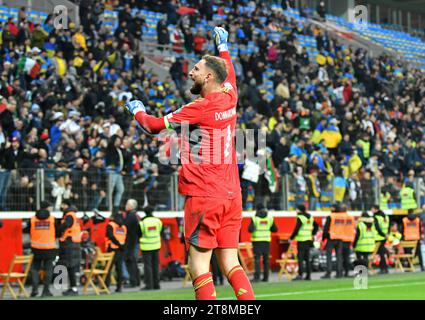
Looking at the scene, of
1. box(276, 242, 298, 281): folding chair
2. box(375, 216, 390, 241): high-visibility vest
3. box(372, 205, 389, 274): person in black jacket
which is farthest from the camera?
box(375, 216, 390, 241): high-visibility vest

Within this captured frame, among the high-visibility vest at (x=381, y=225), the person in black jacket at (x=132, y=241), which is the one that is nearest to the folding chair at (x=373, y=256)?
the high-visibility vest at (x=381, y=225)

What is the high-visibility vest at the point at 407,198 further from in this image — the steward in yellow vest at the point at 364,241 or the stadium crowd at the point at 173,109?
the steward in yellow vest at the point at 364,241

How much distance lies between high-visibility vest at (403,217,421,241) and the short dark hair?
69.1ft

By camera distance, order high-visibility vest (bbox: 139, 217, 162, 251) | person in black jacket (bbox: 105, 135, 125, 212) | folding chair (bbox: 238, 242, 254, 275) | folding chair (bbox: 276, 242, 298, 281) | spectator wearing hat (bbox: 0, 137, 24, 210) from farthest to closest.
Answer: folding chair (bbox: 238, 242, 254, 275), folding chair (bbox: 276, 242, 298, 281), person in black jacket (bbox: 105, 135, 125, 212), high-visibility vest (bbox: 139, 217, 162, 251), spectator wearing hat (bbox: 0, 137, 24, 210)

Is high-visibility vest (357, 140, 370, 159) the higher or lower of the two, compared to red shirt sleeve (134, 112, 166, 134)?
higher

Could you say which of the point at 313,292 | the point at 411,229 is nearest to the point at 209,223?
the point at 313,292

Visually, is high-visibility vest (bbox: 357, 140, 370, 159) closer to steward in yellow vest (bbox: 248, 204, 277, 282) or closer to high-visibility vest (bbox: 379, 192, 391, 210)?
high-visibility vest (bbox: 379, 192, 391, 210)

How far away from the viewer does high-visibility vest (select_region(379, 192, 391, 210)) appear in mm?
31000

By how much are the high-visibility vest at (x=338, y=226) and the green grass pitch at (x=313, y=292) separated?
8.61ft

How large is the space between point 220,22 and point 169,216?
44.2ft

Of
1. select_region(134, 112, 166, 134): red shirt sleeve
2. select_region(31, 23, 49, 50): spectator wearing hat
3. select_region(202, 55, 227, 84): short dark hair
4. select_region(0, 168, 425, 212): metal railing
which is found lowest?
select_region(0, 168, 425, 212): metal railing

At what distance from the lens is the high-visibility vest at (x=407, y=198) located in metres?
31.4

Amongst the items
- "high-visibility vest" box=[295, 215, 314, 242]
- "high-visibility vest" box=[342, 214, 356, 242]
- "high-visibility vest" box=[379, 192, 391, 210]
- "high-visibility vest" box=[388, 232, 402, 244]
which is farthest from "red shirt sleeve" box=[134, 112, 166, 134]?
"high-visibility vest" box=[379, 192, 391, 210]
